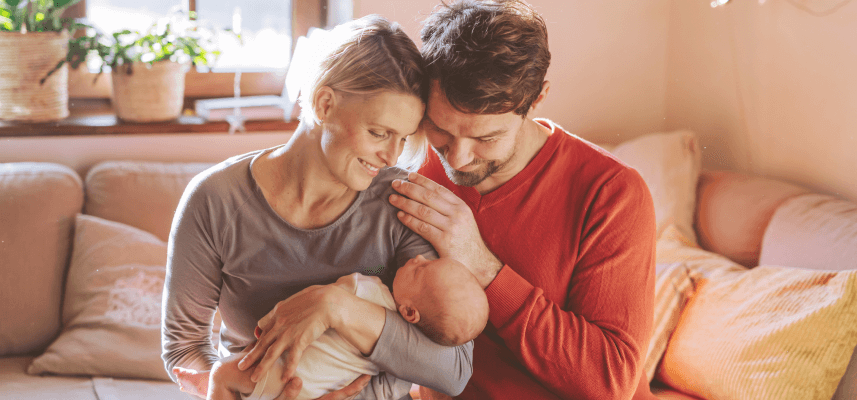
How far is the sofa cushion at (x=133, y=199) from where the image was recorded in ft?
7.48

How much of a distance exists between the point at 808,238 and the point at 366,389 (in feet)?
4.52

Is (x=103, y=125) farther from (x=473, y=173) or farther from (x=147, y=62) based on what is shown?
(x=473, y=173)

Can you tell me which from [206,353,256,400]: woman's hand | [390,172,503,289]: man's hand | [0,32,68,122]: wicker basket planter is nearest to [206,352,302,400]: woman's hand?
[206,353,256,400]: woman's hand

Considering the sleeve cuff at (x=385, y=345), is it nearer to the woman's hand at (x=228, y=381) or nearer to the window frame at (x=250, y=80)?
the woman's hand at (x=228, y=381)

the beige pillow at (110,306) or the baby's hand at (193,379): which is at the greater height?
the baby's hand at (193,379)

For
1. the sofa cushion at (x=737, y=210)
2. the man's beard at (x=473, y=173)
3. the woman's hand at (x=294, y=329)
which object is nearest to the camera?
the woman's hand at (x=294, y=329)

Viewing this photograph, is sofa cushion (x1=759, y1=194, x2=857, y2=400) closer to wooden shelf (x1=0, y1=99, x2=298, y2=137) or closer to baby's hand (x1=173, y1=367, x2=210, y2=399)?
baby's hand (x1=173, y1=367, x2=210, y2=399)

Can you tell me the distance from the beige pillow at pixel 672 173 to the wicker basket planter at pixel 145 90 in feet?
6.26

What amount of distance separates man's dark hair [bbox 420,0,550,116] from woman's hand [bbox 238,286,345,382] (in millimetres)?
454

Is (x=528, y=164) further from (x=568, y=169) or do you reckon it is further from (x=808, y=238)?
(x=808, y=238)

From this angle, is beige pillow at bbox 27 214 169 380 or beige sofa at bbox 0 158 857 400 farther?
beige pillow at bbox 27 214 169 380

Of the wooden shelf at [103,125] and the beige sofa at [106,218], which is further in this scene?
the wooden shelf at [103,125]

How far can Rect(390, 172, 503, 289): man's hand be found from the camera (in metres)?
1.25

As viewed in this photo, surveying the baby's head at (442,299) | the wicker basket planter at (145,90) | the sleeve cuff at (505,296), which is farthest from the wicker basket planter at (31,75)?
the sleeve cuff at (505,296)
